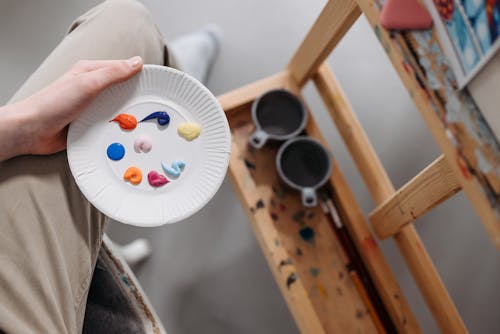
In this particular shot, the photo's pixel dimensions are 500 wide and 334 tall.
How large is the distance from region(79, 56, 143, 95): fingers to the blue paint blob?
518 millimetres

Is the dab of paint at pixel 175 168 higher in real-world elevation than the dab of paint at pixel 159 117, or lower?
lower

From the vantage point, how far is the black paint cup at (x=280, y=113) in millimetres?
1008

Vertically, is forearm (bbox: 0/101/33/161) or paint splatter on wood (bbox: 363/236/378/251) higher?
forearm (bbox: 0/101/33/161)

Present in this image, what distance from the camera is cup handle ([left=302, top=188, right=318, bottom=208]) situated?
36.7 inches

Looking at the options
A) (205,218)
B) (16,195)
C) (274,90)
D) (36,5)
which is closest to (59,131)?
(16,195)

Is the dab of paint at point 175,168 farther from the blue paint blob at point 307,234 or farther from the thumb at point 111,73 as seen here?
the blue paint blob at point 307,234

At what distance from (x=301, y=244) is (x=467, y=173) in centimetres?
52

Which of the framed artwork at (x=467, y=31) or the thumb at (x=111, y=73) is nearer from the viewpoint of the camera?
the framed artwork at (x=467, y=31)

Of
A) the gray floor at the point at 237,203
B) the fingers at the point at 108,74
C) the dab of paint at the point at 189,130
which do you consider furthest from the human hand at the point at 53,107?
the gray floor at the point at 237,203

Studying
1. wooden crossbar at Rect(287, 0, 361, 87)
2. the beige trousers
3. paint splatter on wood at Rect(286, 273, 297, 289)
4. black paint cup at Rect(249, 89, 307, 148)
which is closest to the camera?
the beige trousers

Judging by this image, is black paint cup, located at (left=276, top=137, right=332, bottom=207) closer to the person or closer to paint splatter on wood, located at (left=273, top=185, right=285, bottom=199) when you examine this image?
paint splatter on wood, located at (left=273, top=185, right=285, bottom=199)

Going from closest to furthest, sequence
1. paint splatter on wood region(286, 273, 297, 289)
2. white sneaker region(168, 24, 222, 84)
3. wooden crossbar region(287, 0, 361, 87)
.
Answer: wooden crossbar region(287, 0, 361, 87) → paint splatter on wood region(286, 273, 297, 289) → white sneaker region(168, 24, 222, 84)

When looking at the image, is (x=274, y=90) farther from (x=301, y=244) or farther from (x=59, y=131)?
(x=59, y=131)

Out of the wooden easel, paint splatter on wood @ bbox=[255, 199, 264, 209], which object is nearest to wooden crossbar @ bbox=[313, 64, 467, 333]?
the wooden easel
